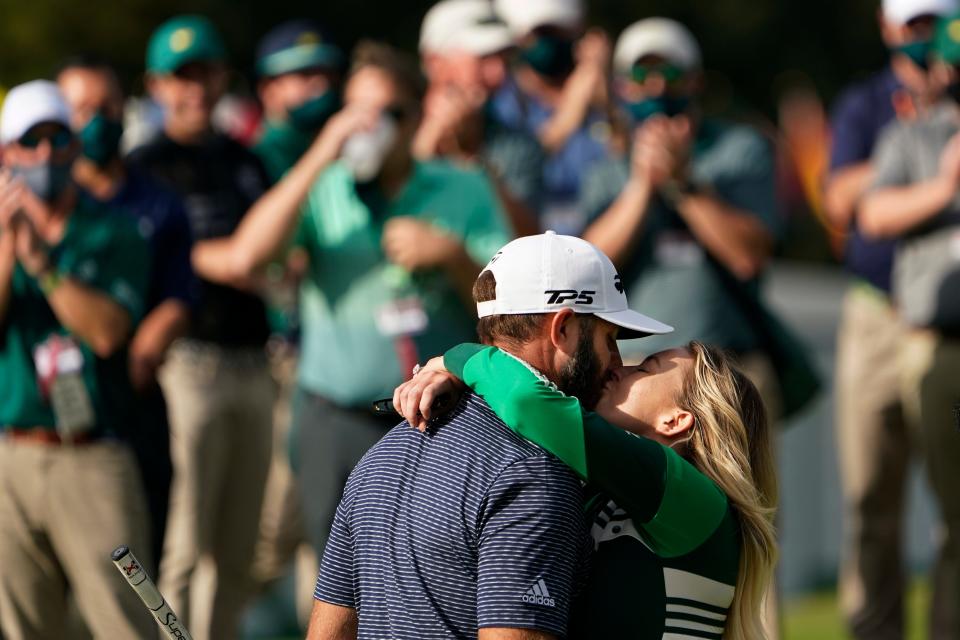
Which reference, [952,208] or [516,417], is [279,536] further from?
[516,417]

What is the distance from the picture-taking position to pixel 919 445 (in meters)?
7.99

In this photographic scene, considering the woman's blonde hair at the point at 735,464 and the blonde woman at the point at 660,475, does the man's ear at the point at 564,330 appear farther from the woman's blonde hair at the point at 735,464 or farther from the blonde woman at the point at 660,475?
the woman's blonde hair at the point at 735,464

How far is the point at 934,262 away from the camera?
7.27 meters

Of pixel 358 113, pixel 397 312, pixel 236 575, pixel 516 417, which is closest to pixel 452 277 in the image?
pixel 397 312

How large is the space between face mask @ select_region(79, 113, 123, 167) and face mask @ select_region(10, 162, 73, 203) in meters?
0.69

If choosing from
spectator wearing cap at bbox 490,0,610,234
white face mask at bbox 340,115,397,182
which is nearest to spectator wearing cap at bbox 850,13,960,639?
spectator wearing cap at bbox 490,0,610,234

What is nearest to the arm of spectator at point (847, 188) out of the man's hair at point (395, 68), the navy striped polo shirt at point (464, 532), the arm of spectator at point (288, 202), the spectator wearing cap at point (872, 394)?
the spectator wearing cap at point (872, 394)

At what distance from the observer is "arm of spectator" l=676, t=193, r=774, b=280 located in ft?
23.7

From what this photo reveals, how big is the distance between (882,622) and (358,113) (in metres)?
3.24

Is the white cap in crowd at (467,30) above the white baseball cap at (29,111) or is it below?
above

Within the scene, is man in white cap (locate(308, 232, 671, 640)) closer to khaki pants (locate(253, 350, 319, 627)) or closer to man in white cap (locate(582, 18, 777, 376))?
man in white cap (locate(582, 18, 777, 376))

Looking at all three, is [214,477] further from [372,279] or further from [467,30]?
[467,30]

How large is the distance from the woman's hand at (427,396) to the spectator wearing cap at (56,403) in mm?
2357

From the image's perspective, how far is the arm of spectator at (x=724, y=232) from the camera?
7.23 metres
